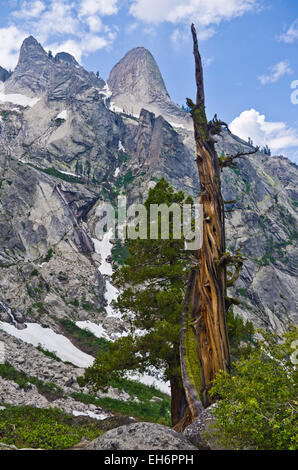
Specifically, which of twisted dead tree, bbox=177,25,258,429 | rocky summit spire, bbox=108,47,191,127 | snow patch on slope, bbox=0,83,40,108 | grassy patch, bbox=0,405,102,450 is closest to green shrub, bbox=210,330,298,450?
twisted dead tree, bbox=177,25,258,429

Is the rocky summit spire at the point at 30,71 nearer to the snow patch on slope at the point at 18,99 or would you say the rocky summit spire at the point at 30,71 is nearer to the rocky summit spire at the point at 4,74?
the snow patch on slope at the point at 18,99

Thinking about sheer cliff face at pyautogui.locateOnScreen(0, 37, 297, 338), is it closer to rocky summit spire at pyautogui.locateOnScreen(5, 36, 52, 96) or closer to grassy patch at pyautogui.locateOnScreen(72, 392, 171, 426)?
rocky summit spire at pyautogui.locateOnScreen(5, 36, 52, 96)

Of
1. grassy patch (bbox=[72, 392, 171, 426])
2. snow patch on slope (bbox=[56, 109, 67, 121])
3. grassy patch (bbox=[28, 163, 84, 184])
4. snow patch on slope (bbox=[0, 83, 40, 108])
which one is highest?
snow patch on slope (bbox=[0, 83, 40, 108])

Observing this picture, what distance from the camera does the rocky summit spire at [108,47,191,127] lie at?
577 ft

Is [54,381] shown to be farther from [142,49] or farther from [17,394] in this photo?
[142,49]

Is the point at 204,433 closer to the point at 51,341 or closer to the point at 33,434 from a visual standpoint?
the point at 33,434

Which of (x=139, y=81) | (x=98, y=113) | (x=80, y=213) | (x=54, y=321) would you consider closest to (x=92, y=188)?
(x=80, y=213)

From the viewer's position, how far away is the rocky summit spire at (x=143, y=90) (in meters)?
176

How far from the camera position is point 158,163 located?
105188 mm

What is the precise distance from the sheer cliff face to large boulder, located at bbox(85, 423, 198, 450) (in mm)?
32365

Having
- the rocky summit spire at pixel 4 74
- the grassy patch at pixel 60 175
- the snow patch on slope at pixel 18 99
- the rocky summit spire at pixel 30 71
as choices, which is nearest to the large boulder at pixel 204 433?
the grassy patch at pixel 60 175

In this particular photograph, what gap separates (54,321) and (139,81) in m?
178

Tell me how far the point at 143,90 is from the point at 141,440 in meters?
198

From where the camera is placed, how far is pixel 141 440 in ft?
17.9
